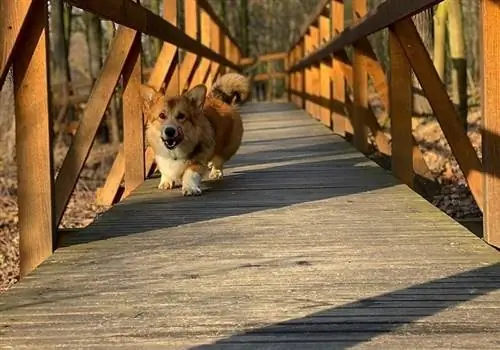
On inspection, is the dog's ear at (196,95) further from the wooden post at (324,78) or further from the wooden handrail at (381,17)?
the wooden post at (324,78)

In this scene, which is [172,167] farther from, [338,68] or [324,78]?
[324,78]

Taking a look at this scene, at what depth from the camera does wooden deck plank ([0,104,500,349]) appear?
6.82 feet

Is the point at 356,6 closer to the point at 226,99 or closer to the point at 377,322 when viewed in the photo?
the point at 226,99

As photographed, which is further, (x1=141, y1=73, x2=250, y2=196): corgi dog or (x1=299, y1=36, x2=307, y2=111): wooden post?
(x1=299, y1=36, x2=307, y2=111): wooden post

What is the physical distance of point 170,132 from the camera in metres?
4.77

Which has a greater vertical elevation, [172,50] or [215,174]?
[172,50]

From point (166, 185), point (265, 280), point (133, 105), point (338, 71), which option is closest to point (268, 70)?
point (338, 71)

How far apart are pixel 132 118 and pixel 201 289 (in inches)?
115

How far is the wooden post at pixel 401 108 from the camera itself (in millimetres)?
4801

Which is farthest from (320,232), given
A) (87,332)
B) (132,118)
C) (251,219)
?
(132,118)

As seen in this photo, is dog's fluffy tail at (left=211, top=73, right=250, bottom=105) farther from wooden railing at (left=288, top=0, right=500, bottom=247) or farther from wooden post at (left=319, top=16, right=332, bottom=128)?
wooden post at (left=319, top=16, right=332, bottom=128)

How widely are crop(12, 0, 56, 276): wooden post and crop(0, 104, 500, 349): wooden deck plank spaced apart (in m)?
0.12

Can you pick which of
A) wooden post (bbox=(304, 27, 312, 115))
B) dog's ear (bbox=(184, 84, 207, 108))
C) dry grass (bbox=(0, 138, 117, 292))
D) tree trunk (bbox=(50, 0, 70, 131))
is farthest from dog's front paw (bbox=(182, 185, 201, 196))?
tree trunk (bbox=(50, 0, 70, 131))

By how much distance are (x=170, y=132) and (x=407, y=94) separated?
1.51 m
